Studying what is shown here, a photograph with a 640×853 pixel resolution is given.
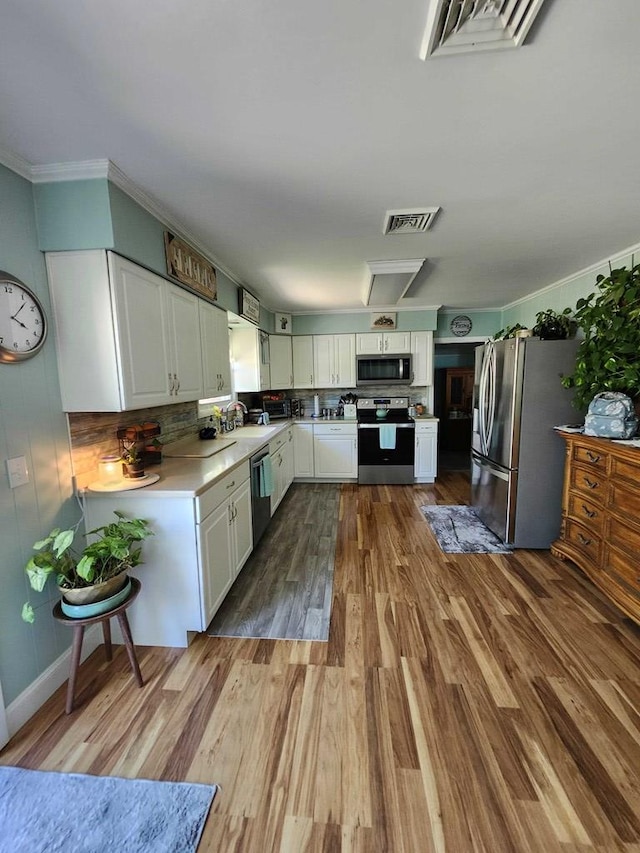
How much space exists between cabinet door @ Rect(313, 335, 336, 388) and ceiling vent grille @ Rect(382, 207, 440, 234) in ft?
8.31

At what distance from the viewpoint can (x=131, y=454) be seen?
1881 mm

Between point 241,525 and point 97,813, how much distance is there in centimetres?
143

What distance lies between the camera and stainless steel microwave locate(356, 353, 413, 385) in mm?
4656

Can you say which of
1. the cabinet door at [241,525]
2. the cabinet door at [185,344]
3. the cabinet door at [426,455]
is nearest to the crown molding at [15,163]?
the cabinet door at [185,344]

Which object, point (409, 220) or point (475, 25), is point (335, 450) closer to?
point (409, 220)

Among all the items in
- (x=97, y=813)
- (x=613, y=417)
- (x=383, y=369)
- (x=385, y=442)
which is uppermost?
(x=383, y=369)

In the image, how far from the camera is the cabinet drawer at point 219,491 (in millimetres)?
1806

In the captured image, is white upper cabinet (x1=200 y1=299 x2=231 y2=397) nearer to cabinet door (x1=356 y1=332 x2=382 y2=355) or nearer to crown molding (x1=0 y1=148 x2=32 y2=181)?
crown molding (x1=0 y1=148 x2=32 y2=181)

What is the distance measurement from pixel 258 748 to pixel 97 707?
79cm

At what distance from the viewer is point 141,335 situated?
1.88 metres

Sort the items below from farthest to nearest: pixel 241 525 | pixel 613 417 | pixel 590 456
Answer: pixel 241 525 → pixel 590 456 → pixel 613 417

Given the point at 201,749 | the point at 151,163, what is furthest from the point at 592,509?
the point at 151,163

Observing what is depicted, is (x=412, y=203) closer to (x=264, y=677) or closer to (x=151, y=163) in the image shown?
(x=151, y=163)

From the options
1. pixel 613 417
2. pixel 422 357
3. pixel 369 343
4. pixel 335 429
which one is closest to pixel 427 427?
pixel 422 357
